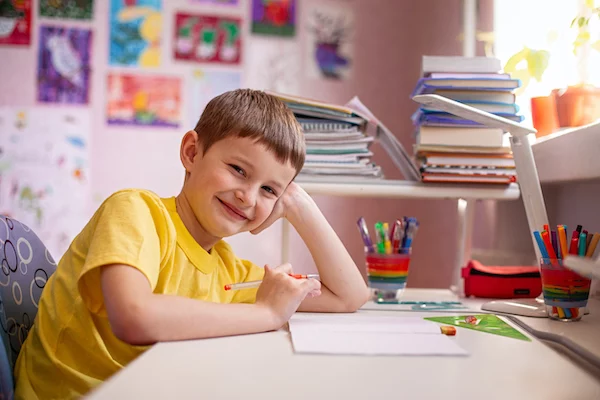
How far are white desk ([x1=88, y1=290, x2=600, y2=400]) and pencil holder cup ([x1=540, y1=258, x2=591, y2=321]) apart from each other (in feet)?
0.65

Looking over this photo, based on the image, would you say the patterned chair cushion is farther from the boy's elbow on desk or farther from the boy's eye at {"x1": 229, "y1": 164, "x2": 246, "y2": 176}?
the boy's eye at {"x1": 229, "y1": 164, "x2": 246, "y2": 176}

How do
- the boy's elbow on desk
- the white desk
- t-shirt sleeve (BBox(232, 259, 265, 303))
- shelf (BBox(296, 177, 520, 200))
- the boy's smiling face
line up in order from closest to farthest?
the white desk
the boy's elbow on desk
the boy's smiling face
t-shirt sleeve (BBox(232, 259, 265, 303))
shelf (BBox(296, 177, 520, 200))

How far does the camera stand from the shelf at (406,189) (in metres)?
1.43

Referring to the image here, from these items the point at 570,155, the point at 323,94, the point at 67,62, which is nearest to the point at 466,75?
the point at 570,155

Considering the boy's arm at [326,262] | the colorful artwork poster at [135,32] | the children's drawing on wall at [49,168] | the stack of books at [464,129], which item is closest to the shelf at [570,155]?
the stack of books at [464,129]

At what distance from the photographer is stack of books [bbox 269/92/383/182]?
1450 millimetres

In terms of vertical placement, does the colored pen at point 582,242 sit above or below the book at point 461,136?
below

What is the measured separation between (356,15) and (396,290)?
1592 millimetres

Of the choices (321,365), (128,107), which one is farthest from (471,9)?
(321,365)

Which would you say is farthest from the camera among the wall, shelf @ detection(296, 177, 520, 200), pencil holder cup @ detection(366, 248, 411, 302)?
the wall

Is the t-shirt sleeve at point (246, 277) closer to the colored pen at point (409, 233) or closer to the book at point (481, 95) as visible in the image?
the colored pen at point (409, 233)

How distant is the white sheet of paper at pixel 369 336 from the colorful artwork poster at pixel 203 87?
1.67 metres

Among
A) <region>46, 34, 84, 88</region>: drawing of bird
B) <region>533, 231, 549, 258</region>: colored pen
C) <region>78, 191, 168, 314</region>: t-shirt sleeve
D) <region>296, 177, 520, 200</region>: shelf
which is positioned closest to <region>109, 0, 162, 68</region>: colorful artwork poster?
<region>46, 34, 84, 88</region>: drawing of bird

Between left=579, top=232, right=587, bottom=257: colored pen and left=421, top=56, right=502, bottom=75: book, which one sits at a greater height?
left=421, top=56, right=502, bottom=75: book
